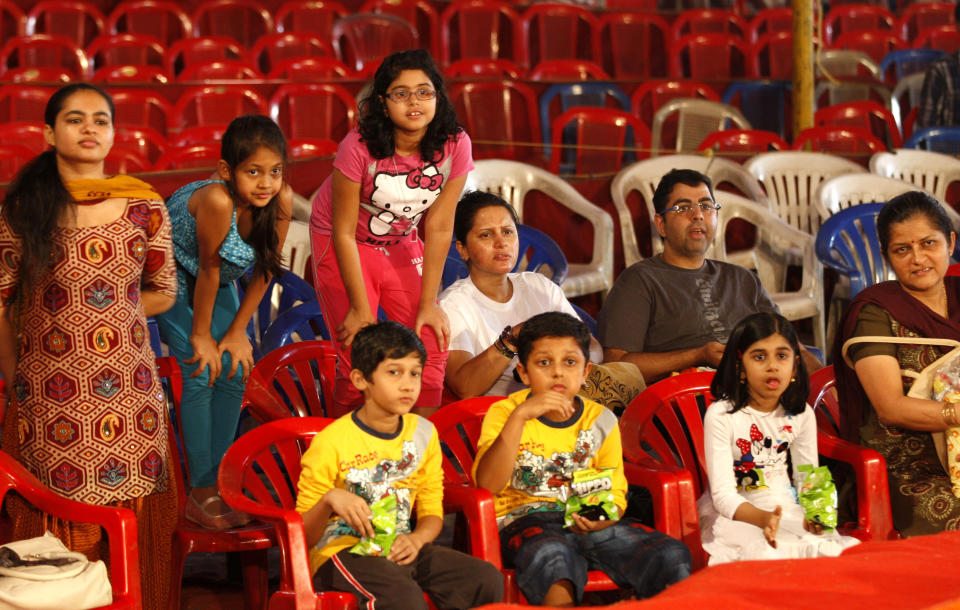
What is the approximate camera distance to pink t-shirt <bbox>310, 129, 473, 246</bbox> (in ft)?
11.0

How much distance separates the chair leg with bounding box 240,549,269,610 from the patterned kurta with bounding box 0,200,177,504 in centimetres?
46

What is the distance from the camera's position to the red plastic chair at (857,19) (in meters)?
10.7

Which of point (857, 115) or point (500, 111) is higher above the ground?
point (500, 111)

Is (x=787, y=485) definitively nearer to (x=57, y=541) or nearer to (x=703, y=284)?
(x=703, y=284)

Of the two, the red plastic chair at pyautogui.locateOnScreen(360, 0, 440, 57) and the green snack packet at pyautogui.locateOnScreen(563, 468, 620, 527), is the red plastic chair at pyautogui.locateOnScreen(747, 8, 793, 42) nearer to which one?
the red plastic chair at pyautogui.locateOnScreen(360, 0, 440, 57)

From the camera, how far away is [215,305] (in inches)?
139

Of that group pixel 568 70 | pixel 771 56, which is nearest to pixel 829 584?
pixel 568 70

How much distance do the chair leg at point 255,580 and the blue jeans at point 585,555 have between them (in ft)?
2.47

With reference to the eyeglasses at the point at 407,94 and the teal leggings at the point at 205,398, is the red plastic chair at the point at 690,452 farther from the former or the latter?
the teal leggings at the point at 205,398

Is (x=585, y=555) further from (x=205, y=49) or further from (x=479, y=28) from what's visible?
(x=479, y=28)

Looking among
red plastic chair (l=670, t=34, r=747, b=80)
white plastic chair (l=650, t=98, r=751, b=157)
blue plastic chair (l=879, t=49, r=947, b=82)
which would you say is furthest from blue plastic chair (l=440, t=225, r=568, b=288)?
blue plastic chair (l=879, t=49, r=947, b=82)

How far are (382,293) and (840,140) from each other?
184 inches

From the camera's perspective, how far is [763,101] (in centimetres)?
880

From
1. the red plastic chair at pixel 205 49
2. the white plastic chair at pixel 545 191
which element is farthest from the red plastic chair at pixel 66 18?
the white plastic chair at pixel 545 191
